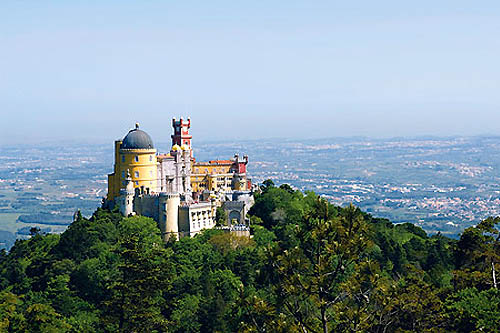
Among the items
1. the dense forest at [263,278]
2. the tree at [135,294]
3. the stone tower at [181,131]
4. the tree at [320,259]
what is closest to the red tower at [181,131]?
the stone tower at [181,131]

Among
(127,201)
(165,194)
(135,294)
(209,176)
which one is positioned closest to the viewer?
(135,294)

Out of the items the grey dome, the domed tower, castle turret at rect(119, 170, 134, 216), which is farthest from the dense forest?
the grey dome

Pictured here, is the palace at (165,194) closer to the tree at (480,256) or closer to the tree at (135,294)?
the tree at (135,294)

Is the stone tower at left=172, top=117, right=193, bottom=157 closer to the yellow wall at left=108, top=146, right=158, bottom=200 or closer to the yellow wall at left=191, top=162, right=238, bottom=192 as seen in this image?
the yellow wall at left=191, top=162, right=238, bottom=192

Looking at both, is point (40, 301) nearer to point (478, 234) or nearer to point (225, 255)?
point (225, 255)

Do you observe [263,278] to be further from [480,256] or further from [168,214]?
[168,214]

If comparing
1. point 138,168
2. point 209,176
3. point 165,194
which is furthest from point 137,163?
point 209,176

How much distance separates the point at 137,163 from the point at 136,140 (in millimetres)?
2010

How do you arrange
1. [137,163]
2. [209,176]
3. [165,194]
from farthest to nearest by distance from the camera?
1. [209,176]
2. [137,163]
3. [165,194]

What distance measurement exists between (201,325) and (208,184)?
1124 inches

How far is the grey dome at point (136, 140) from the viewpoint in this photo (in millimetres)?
67938

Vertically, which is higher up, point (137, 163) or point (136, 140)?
point (136, 140)

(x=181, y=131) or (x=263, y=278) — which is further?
(x=181, y=131)

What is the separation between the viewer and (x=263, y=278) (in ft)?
82.3
